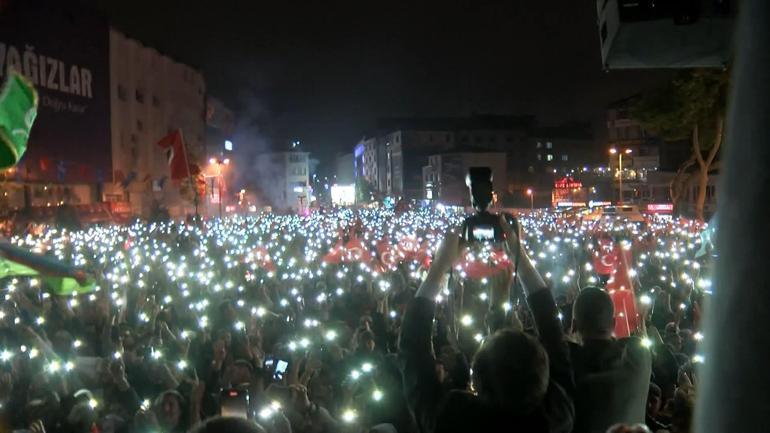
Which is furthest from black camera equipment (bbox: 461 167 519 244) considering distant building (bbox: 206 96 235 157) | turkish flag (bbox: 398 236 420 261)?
distant building (bbox: 206 96 235 157)

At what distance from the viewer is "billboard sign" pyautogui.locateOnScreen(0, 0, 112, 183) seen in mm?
40188

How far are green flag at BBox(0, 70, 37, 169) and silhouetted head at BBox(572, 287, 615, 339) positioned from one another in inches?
139

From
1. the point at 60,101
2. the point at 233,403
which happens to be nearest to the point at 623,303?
the point at 233,403

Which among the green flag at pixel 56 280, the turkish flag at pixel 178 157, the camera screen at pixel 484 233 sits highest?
the turkish flag at pixel 178 157

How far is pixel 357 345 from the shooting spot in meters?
9.30

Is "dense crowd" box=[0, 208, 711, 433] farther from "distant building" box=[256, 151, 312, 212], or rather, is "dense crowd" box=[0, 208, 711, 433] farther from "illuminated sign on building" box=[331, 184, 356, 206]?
"illuminated sign on building" box=[331, 184, 356, 206]

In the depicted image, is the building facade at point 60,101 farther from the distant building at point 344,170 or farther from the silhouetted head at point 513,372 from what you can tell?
the distant building at point 344,170

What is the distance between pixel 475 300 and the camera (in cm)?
1266

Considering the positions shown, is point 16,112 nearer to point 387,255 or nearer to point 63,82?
point 387,255

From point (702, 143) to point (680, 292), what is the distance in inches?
879

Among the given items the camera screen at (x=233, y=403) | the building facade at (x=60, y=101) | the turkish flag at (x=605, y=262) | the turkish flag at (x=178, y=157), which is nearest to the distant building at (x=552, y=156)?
the building facade at (x=60, y=101)

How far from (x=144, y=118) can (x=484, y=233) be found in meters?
59.7

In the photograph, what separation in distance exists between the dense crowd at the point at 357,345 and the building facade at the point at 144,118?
35.9 meters

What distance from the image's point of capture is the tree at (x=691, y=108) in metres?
28.0
